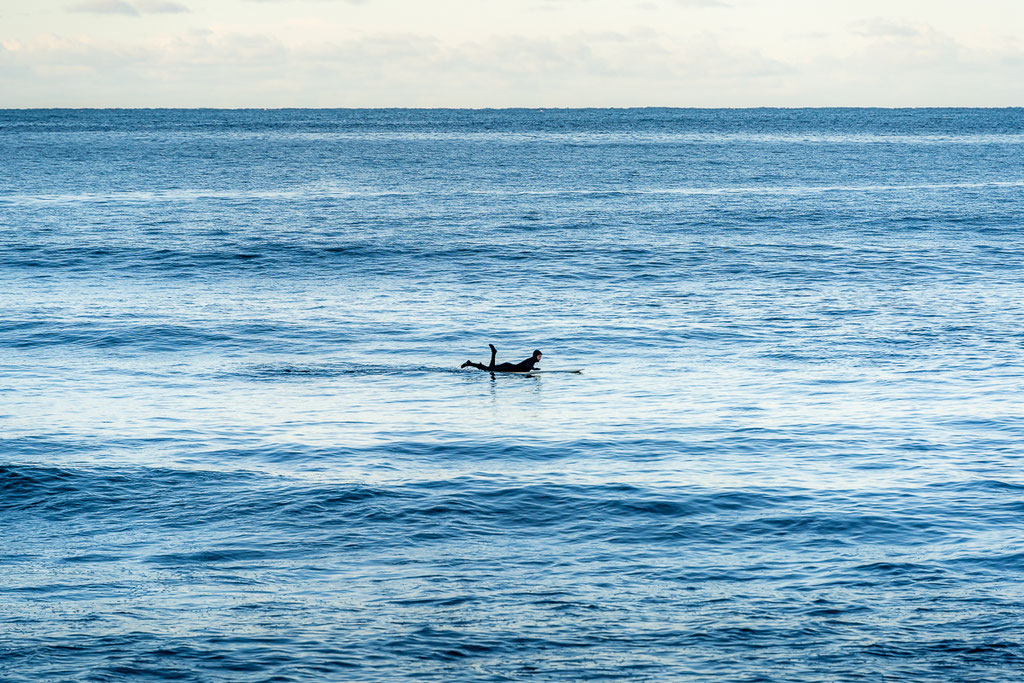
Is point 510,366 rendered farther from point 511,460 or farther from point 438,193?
point 438,193

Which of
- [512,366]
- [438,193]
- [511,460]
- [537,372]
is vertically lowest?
[511,460]

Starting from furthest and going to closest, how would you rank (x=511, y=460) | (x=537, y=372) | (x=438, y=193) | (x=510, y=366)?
(x=438, y=193) → (x=537, y=372) → (x=510, y=366) → (x=511, y=460)

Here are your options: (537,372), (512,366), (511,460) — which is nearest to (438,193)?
(537,372)

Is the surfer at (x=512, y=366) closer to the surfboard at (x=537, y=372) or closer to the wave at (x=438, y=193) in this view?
the surfboard at (x=537, y=372)

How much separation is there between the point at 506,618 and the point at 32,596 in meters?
8.31

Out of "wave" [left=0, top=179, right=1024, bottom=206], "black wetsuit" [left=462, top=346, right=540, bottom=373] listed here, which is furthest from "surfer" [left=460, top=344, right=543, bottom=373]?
"wave" [left=0, top=179, right=1024, bottom=206]

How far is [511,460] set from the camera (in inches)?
1170

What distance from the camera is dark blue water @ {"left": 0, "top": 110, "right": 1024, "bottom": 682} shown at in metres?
19.3

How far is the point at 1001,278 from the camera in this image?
6034 cm

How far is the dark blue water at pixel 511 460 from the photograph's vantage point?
19.3 m

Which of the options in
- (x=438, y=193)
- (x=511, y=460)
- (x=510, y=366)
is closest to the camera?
(x=511, y=460)

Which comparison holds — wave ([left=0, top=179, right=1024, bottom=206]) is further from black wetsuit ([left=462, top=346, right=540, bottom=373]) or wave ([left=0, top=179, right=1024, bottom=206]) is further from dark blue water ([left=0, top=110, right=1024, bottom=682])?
black wetsuit ([left=462, top=346, right=540, bottom=373])

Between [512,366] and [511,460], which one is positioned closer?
[511,460]

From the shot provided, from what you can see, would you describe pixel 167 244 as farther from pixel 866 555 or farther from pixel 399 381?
pixel 866 555
